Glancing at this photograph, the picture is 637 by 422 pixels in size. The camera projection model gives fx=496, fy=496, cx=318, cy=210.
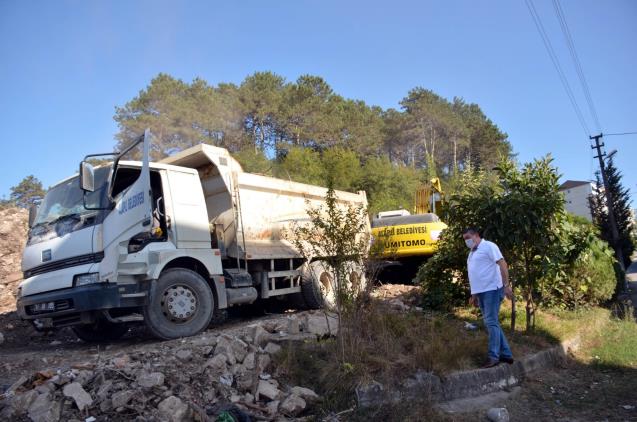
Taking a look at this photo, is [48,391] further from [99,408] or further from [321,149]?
[321,149]

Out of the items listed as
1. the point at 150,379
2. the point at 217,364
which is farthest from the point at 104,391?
the point at 217,364

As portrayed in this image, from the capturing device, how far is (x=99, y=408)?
4.11 metres

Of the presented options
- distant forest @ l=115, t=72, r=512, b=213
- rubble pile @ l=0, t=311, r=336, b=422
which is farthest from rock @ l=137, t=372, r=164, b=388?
distant forest @ l=115, t=72, r=512, b=213

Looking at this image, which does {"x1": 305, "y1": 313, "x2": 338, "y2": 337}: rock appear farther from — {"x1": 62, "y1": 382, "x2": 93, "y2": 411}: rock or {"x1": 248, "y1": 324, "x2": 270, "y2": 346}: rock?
{"x1": 62, "y1": 382, "x2": 93, "y2": 411}: rock

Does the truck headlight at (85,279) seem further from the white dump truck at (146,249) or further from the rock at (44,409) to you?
the rock at (44,409)

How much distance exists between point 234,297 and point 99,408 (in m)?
3.30

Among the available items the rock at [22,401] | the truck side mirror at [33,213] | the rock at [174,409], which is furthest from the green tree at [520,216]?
the truck side mirror at [33,213]

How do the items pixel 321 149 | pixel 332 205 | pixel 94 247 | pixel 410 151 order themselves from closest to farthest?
pixel 332 205
pixel 94 247
pixel 321 149
pixel 410 151

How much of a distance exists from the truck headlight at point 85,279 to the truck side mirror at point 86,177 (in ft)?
3.44

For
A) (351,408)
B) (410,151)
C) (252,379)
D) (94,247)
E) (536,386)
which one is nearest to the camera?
(351,408)

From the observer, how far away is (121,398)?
4.12 meters

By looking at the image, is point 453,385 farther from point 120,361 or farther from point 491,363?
point 120,361

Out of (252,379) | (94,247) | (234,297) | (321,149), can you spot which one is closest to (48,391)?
(252,379)

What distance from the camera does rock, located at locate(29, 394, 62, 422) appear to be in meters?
3.93
